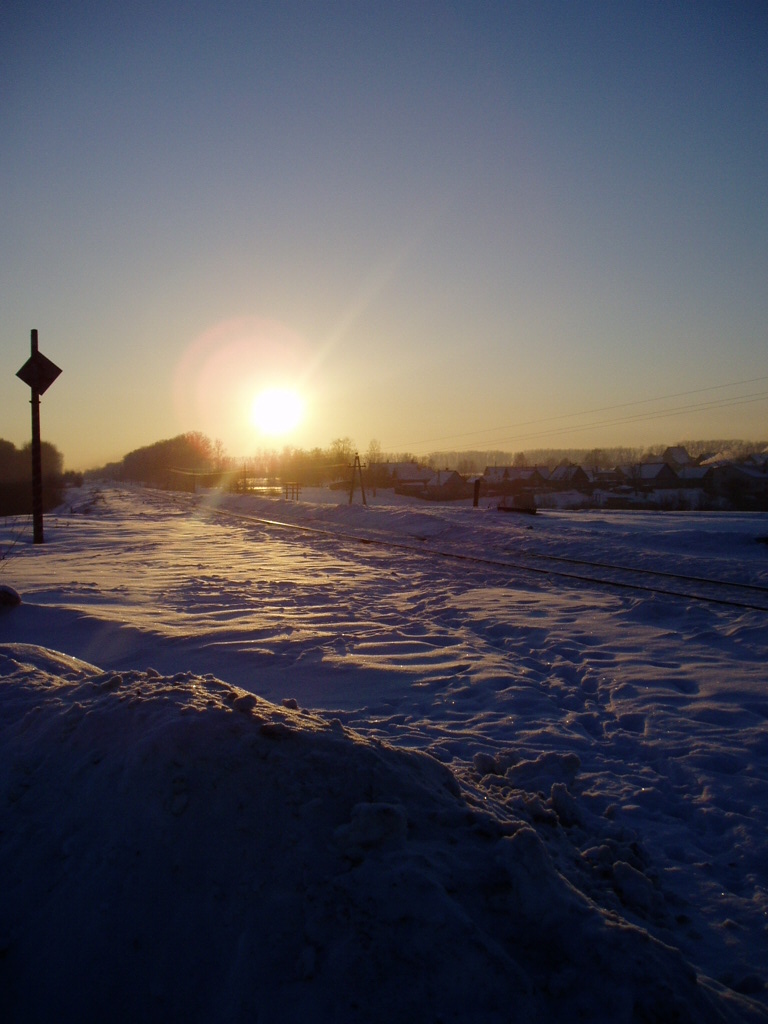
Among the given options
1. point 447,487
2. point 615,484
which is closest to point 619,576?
point 447,487

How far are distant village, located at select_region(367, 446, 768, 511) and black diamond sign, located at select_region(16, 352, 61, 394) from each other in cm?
4253

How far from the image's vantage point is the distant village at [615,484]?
58344 millimetres

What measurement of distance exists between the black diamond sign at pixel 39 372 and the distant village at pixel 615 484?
140 ft

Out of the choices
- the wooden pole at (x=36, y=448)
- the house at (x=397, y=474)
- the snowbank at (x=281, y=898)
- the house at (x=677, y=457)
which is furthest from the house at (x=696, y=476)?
the snowbank at (x=281, y=898)

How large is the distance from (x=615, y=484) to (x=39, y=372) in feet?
268

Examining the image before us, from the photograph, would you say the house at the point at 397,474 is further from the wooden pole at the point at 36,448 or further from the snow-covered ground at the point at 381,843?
the snow-covered ground at the point at 381,843

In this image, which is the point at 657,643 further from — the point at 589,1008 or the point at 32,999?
the point at 32,999

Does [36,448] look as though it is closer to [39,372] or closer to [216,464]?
[39,372]

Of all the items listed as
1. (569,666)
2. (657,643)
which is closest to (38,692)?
(569,666)

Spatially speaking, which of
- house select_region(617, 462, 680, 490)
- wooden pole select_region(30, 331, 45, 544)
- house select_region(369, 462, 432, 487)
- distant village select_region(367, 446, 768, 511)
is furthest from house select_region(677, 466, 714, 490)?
wooden pole select_region(30, 331, 45, 544)

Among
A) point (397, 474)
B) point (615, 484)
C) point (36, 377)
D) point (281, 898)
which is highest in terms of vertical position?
point (36, 377)

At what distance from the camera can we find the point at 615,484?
85188mm

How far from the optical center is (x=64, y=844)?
2.04 metres

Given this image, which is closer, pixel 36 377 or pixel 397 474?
pixel 36 377
